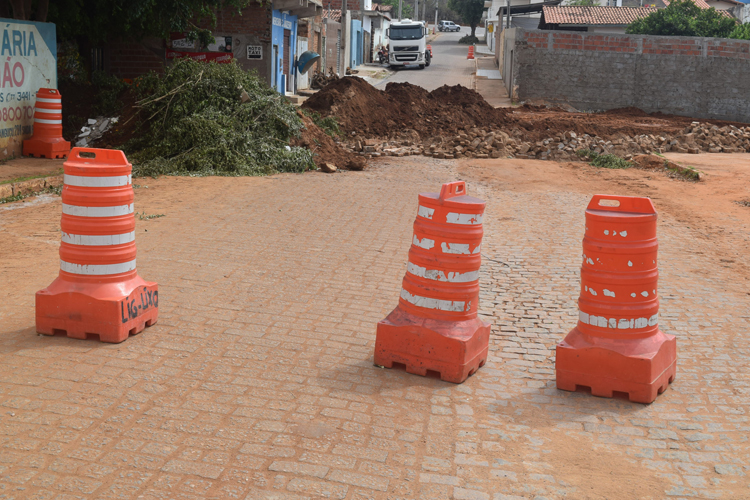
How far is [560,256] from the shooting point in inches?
330

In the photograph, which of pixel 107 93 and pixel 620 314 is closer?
pixel 620 314

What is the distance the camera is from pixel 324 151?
15.8m

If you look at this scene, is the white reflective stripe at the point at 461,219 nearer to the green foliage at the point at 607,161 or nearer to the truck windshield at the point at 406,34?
the green foliage at the point at 607,161

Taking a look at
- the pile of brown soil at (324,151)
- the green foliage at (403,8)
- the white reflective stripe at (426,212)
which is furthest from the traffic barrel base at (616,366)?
the green foliage at (403,8)

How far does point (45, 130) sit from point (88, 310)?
1013cm

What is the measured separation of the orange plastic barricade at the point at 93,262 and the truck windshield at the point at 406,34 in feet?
146

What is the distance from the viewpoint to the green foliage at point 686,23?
3775 centimetres

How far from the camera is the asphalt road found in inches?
1630

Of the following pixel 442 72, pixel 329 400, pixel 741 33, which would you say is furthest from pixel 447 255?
pixel 442 72

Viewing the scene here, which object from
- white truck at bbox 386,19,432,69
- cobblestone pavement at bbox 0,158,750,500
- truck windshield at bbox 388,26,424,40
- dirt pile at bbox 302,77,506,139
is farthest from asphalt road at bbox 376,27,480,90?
cobblestone pavement at bbox 0,158,750,500

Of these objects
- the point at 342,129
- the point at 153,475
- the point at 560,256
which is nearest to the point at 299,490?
the point at 153,475

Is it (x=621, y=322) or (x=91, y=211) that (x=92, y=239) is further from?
(x=621, y=322)

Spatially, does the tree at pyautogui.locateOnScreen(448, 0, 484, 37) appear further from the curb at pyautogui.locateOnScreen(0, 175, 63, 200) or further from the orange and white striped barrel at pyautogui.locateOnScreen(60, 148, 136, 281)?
the orange and white striped barrel at pyautogui.locateOnScreen(60, 148, 136, 281)

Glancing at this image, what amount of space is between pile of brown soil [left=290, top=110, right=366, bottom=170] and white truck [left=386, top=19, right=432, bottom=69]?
3225 centimetres
